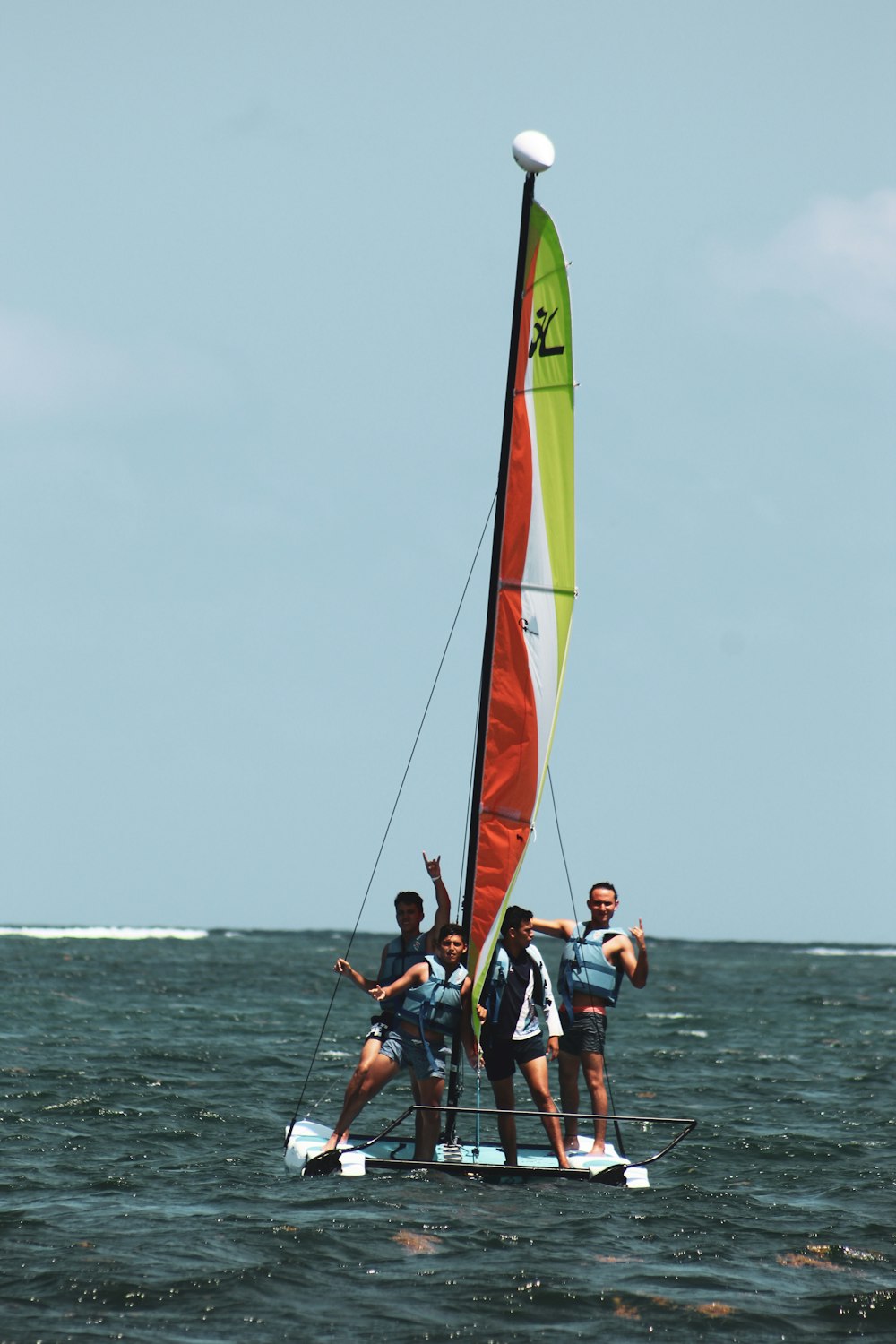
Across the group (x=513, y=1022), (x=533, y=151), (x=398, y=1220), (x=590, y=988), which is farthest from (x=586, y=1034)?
(x=533, y=151)

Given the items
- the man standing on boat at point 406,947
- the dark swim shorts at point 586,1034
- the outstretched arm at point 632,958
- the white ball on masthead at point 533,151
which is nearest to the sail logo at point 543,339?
the white ball on masthead at point 533,151

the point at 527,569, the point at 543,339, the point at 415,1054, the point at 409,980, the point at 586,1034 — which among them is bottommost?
the point at 415,1054

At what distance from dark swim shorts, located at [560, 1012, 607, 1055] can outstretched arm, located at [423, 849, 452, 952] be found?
1451 mm

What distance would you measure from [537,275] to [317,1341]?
8.29m

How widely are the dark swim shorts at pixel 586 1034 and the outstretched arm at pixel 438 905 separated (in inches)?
57.1

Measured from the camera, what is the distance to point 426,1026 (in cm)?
1211

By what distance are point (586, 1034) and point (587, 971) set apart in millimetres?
514

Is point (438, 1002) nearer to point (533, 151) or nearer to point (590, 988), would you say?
point (590, 988)

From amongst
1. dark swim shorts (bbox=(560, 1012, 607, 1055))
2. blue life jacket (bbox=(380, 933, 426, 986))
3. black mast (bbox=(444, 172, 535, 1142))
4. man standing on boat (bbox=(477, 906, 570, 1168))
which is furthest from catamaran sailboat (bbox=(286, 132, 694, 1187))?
blue life jacket (bbox=(380, 933, 426, 986))

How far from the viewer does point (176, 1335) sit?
8820 mm

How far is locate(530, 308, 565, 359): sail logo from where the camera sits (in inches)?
504

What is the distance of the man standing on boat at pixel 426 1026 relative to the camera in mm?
12070

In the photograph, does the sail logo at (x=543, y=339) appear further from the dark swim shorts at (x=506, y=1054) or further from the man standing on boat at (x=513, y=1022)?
the dark swim shorts at (x=506, y=1054)

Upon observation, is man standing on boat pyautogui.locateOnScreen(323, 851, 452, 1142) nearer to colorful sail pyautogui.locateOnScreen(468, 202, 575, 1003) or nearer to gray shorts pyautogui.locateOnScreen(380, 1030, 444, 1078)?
gray shorts pyautogui.locateOnScreen(380, 1030, 444, 1078)
